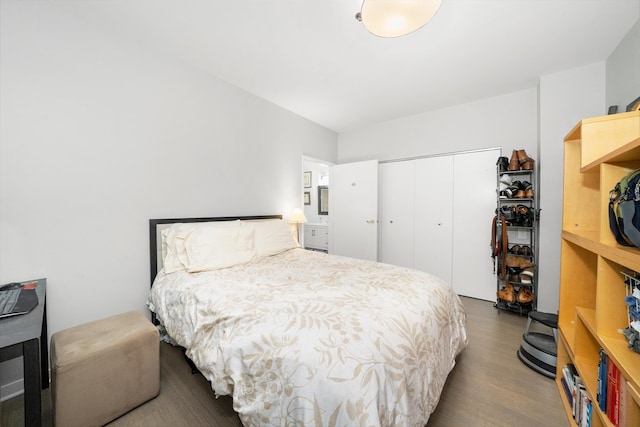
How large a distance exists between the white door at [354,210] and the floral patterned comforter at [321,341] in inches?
85.5

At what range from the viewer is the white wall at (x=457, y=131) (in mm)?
3037

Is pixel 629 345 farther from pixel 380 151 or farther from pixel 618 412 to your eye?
pixel 380 151

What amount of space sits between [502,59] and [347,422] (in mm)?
3192

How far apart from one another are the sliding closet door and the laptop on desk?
3938 millimetres

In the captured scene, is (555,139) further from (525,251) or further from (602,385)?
(602,385)

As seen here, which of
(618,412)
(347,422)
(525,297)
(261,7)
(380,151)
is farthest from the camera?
(380,151)

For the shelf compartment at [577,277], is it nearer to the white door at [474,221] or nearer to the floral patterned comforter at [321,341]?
the floral patterned comforter at [321,341]

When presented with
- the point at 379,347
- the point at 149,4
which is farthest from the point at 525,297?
the point at 149,4

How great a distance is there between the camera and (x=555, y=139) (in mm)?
2633

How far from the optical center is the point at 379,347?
1.02 meters

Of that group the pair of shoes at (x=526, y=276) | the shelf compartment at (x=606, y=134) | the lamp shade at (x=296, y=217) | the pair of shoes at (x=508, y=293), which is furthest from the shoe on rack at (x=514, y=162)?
the lamp shade at (x=296, y=217)

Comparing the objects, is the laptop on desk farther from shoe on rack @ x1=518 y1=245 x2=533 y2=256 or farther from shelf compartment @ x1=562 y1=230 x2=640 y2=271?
shoe on rack @ x1=518 y1=245 x2=533 y2=256

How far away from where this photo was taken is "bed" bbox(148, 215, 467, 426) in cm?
93

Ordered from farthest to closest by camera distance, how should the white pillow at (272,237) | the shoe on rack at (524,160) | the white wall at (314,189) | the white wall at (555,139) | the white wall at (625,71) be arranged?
the white wall at (314,189)
the shoe on rack at (524,160)
the white pillow at (272,237)
the white wall at (555,139)
the white wall at (625,71)
